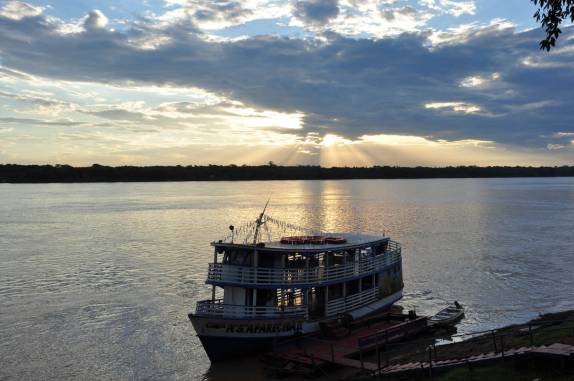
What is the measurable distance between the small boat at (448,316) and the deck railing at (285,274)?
488cm

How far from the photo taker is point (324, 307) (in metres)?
27.9

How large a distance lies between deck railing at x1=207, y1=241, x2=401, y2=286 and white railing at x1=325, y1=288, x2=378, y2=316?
1.25 meters

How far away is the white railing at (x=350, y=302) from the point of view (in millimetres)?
27938

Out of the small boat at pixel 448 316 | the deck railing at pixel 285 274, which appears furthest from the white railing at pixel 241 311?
the small boat at pixel 448 316

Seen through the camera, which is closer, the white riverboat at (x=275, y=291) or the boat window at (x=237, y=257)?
the white riverboat at (x=275, y=291)

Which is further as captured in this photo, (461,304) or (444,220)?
(444,220)

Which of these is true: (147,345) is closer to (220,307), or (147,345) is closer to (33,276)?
(220,307)

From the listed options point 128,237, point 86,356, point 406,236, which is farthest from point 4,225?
point 86,356

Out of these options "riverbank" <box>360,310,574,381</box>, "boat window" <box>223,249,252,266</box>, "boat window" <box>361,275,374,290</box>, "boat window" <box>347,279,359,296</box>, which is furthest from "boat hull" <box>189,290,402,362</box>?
"boat window" <box>361,275,374,290</box>

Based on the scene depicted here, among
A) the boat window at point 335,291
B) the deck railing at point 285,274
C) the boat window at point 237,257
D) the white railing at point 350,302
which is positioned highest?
the boat window at point 237,257

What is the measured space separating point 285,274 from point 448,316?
457 inches

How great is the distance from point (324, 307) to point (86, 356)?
12.2 metres

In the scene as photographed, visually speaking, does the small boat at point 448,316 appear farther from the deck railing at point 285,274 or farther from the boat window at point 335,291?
the boat window at point 335,291

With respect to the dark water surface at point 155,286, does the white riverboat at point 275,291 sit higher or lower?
higher
